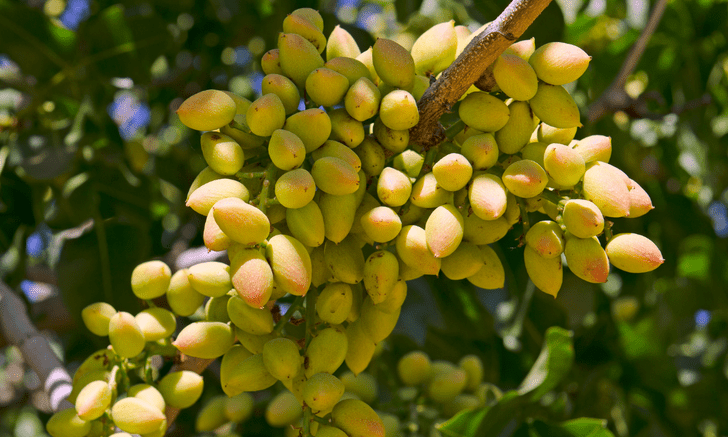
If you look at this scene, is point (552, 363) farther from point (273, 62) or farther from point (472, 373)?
point (273, 62)

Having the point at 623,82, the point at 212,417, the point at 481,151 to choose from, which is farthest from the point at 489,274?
the point at 623,82

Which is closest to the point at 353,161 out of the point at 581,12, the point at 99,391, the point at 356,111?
the point at 356,111

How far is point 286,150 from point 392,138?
153mm

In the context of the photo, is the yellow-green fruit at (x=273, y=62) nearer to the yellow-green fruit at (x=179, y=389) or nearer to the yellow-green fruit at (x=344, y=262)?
the yellow-green fruit at (x=344, y=262)

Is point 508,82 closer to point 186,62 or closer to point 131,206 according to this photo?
A: point 131,206

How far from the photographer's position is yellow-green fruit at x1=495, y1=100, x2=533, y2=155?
696 mm

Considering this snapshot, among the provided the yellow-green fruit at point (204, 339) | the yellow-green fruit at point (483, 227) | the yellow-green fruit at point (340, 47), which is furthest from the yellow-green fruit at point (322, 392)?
the yellow-green fruit at point (340, 47)

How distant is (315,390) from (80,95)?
105cm

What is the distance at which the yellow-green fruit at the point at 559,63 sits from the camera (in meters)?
0.66

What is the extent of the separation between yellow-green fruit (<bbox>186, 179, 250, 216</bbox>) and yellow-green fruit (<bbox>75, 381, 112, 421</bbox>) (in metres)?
0.30

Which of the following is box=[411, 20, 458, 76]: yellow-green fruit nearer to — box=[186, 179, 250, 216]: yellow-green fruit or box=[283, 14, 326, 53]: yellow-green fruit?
box=[283, 14, 326, 53]: yellow-green fruit

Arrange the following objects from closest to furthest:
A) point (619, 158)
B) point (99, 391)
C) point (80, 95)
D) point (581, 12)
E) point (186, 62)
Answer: point (99, 391)
point (80, 95)
point (581, 12)
point (619, 158)
point (186, 62)

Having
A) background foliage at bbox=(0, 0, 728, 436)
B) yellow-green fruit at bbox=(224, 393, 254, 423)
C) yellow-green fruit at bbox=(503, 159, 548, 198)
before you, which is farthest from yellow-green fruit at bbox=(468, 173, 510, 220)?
yellow-green fruit at bbox=(224, 393, 254, 423)

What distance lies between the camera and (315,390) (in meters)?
0.64
